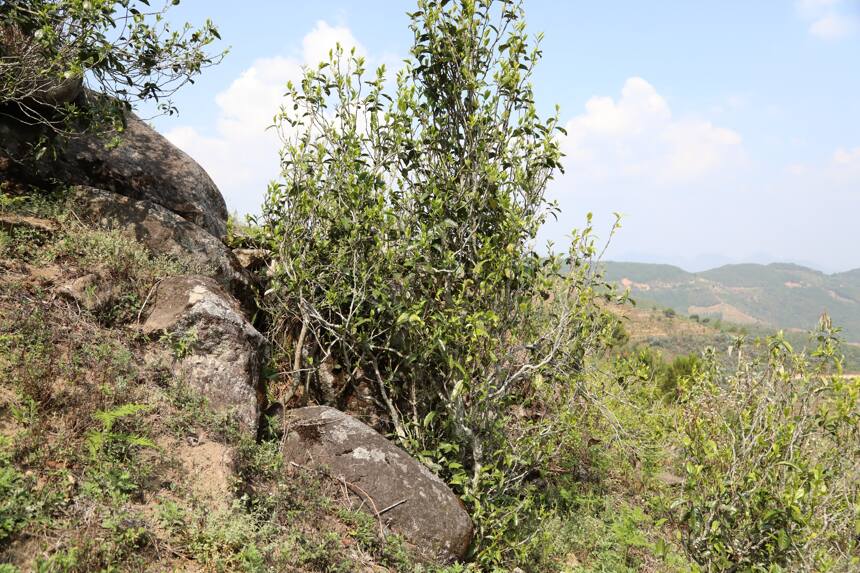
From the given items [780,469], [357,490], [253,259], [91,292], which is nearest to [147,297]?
[91,292]

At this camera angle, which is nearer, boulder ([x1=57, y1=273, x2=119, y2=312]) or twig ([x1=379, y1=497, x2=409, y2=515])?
twig ([x1=379, y1=497, x2=409, y2=515])

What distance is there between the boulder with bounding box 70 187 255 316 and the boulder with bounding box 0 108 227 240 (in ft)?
1.85

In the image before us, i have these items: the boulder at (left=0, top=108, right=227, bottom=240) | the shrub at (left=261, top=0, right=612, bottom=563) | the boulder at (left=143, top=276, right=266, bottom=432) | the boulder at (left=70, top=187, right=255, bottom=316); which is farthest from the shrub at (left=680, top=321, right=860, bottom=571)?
the boulder at (left=0, top=108, right=227, bottom=240)

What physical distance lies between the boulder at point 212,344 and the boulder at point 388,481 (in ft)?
2.38

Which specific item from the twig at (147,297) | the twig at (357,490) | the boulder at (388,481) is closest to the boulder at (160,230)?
the twig at (147,297)

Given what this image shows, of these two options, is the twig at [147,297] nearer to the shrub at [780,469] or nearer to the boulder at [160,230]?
the boulder at [160,230]

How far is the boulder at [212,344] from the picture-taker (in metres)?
5.68

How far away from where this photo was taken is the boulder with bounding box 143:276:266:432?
18.6ft

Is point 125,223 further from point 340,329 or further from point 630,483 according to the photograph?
point 630,483

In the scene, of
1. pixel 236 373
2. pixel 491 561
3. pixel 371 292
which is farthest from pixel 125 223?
pixel 491 561

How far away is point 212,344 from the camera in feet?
19.3

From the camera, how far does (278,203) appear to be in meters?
7.36

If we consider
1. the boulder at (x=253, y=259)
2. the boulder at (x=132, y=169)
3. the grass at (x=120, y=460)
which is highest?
the boulder at (x=132, y=169)

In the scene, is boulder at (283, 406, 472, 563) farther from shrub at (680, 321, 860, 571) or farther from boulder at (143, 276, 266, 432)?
shrub at (680, 321, 860, 571)
